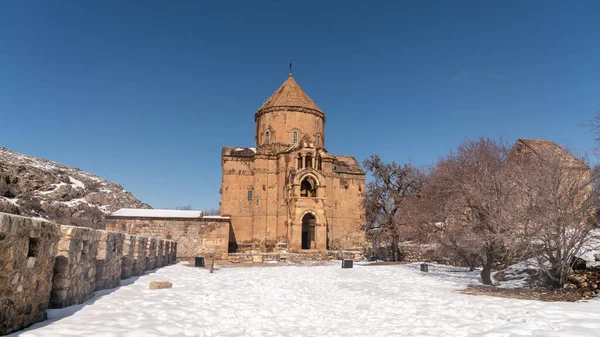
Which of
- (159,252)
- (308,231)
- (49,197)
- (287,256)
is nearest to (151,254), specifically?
(159,252)

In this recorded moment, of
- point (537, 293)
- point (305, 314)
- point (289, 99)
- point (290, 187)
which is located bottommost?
point (305, 314)

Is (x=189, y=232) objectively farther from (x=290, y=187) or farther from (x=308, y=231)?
(x=308, y=231)

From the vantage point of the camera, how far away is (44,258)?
5781 millimetres

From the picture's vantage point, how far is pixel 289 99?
36.4 m

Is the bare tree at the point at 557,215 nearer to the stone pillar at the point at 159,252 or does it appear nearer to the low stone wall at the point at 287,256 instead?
the stone pillar at the point at 159,252

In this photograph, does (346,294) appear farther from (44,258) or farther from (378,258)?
(378,258)

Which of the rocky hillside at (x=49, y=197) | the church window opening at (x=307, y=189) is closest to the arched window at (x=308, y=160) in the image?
the church window opening at (x=307, y=189)

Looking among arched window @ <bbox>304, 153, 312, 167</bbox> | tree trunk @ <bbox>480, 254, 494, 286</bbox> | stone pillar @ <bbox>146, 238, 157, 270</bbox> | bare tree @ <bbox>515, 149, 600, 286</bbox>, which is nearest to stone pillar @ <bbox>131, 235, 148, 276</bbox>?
stone pillar @ <bbox>146, 238, 157, 270</bbox>

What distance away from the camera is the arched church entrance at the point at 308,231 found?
1273 inches

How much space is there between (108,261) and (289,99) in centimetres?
2897

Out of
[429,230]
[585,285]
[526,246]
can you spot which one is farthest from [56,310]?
[429,230]

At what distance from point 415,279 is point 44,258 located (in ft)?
42.5

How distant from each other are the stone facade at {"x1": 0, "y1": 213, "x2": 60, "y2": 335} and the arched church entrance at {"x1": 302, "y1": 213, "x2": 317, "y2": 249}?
85.9 feet

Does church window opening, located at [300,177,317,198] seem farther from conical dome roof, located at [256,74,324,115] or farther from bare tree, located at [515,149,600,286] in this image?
bare tree, located at [515,149,600,286]
